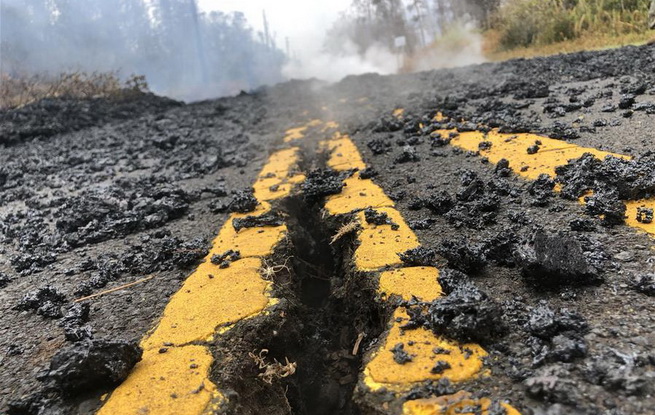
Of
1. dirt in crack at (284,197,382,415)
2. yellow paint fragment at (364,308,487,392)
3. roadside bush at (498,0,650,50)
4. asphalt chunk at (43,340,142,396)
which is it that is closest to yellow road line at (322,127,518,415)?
yellow paint fragment at (364,308,487,392)

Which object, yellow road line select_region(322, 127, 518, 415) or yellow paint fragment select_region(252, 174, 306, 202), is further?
yellow paint fragment select_region(252, 174, 306, 202)

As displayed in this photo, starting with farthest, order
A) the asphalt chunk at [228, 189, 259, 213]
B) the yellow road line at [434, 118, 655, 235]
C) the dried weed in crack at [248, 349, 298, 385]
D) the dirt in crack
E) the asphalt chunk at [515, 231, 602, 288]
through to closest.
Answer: the asphalt chunk at [228, 189, 259, 213], the yellow road line at [434, 118, 655, 235], the dirt in crack, the dried weed in crack at [248, 349, 298, 385], the asphalt chunk at [515, 231, 602, 288]

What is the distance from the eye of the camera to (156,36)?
41.7 ft

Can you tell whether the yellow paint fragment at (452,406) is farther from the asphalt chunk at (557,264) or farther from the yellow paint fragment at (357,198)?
the yellow paint fragment at (357,198)

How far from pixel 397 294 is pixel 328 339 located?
0.61 metres

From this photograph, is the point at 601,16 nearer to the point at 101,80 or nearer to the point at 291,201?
the point at 291,201

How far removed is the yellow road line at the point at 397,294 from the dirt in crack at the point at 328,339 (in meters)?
0.16

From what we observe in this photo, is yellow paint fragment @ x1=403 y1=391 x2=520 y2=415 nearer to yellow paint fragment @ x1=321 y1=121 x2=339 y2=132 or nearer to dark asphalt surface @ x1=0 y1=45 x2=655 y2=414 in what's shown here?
dark asphalt surface @ x1=0 y1=45 x2=655 y2=414

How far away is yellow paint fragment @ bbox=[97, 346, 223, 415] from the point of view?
1371mm

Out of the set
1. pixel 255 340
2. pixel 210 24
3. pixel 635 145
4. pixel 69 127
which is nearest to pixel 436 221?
pixel 255 340

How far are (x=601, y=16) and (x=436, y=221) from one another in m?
10.3

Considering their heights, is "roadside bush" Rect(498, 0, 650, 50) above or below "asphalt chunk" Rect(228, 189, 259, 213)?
above

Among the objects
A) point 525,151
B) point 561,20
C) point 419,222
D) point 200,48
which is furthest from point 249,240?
point 200,48

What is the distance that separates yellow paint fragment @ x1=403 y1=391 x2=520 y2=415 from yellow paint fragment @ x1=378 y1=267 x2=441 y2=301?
1.65 ft
